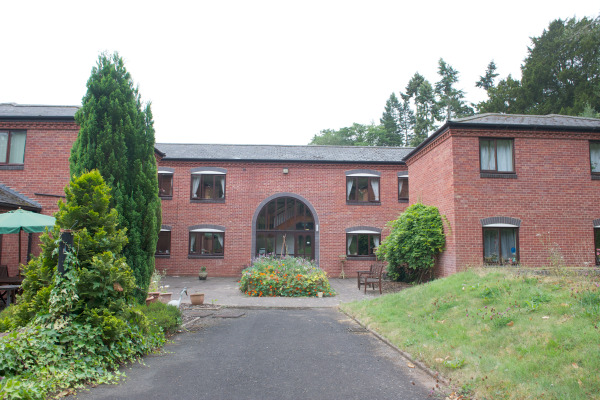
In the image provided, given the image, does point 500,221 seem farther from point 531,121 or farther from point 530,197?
point 531,121

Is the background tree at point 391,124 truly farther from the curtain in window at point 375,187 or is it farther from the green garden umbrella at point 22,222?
the green garden umbrella at point 22,222

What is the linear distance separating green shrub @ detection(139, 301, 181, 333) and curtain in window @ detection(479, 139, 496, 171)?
11.4 meters

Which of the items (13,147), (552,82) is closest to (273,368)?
(13,147)

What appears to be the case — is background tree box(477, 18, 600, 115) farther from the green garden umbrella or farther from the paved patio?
the green garden umbrella

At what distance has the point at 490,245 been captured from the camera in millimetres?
13953

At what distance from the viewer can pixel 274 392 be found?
4680 millimetres

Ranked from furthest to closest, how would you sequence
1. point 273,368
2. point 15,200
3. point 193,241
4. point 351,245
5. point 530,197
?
1. point 351,245
2. point 193,241
3. point 530,197
4. point 15,200
5. point 273,368

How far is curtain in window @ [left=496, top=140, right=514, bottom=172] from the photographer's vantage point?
1424cm

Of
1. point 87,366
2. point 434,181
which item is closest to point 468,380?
point 87,366

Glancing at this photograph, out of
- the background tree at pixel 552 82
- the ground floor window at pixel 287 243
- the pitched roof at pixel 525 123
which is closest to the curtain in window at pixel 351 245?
the ground floor window at pixel 287 243

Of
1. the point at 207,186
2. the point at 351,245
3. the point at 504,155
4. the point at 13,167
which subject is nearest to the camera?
the point at 13,167

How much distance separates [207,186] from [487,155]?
1367cm

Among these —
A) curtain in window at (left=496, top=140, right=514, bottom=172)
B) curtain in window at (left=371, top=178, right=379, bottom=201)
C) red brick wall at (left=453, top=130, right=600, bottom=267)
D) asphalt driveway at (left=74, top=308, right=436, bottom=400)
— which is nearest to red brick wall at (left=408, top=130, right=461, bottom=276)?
red brick wall at (left=453, top=130, right=600, bottom=267)

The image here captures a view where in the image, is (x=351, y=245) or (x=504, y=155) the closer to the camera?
(x=504, y=155)
